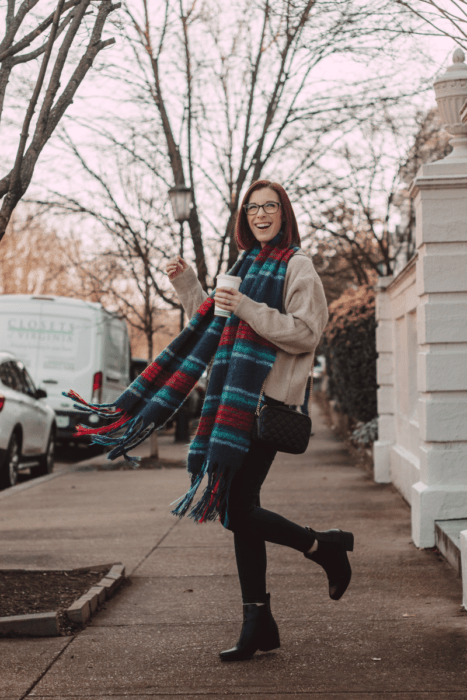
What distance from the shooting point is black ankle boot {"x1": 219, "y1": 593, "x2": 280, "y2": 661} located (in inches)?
136

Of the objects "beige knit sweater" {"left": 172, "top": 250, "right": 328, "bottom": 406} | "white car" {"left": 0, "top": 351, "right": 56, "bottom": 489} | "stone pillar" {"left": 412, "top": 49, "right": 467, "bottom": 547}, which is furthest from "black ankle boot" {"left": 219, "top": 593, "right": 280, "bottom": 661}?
"white car" {"left": 0, "top": 351, "right": 56, "bottom": 489}

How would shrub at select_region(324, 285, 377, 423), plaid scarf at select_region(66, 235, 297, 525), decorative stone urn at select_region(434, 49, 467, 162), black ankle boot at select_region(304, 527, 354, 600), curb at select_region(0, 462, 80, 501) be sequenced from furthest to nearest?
shrub at select_region(324, 285, 377, 423), curb at select_region(0, 462, 80, 501), decorative stone urn at select_region(434, 49, 467, 162), black ankle boot at select_region(304, 527, 354, 600), plaid scarf at select_region(66, 235, 297, 525)

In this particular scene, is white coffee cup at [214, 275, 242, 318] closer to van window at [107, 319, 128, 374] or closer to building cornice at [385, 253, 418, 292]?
building cornice at [385, 253, 418, 292]

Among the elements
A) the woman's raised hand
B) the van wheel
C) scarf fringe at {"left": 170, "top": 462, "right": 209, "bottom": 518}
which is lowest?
the van wheel

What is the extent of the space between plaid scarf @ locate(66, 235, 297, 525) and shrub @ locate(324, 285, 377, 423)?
8611 mm

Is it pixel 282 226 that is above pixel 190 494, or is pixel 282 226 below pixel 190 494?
above

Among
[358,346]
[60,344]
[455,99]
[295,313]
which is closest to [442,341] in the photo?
[455,99]

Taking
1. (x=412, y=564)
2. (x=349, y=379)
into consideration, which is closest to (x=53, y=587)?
(x=412, y=564)

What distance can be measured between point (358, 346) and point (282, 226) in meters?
8.83

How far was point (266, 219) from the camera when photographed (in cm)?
361

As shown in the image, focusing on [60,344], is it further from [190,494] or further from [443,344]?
[190,494]

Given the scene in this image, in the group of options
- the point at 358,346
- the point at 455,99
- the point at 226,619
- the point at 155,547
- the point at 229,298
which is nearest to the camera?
the point at 229,298

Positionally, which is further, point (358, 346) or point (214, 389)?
point (358, 346)

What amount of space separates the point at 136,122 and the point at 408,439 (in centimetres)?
656
